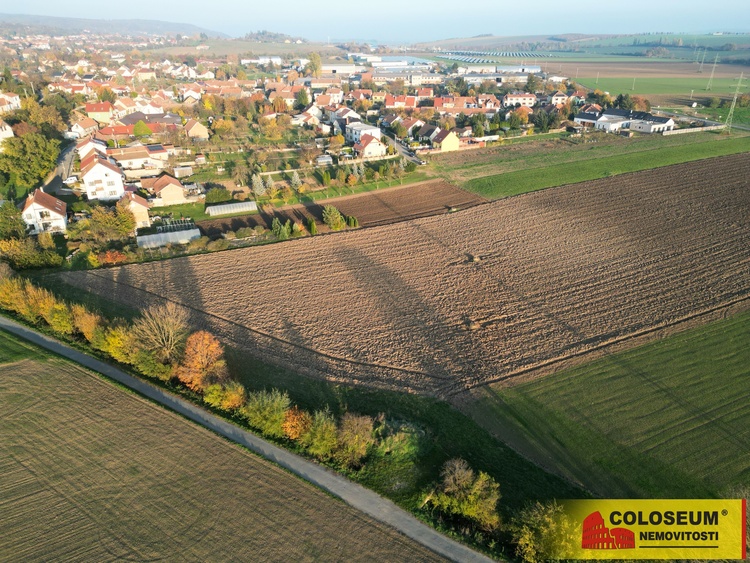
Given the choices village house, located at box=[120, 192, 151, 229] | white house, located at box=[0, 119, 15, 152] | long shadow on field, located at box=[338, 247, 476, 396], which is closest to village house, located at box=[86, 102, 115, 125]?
white house, located at box=[0, 119, 15, 152]

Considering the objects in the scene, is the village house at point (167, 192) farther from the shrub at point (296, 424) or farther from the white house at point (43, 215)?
the shrub at point (296, 424)

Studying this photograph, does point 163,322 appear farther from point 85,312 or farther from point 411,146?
point 411,146

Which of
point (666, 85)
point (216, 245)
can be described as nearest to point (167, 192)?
point (216, 245)

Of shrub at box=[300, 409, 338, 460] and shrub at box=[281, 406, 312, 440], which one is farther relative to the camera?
shrub at box=[281, 406, 312, 440]

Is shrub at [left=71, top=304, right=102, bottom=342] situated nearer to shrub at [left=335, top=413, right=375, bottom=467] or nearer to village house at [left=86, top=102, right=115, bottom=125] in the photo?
shrub at [left=335, top=413, right=375, bottom=467]

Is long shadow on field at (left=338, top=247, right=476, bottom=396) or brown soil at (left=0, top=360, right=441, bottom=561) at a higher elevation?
long shadow on field at (left=338, top=247, right=476, bottom=396)

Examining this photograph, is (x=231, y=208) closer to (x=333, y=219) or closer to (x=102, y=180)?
(x=333, y=219)
